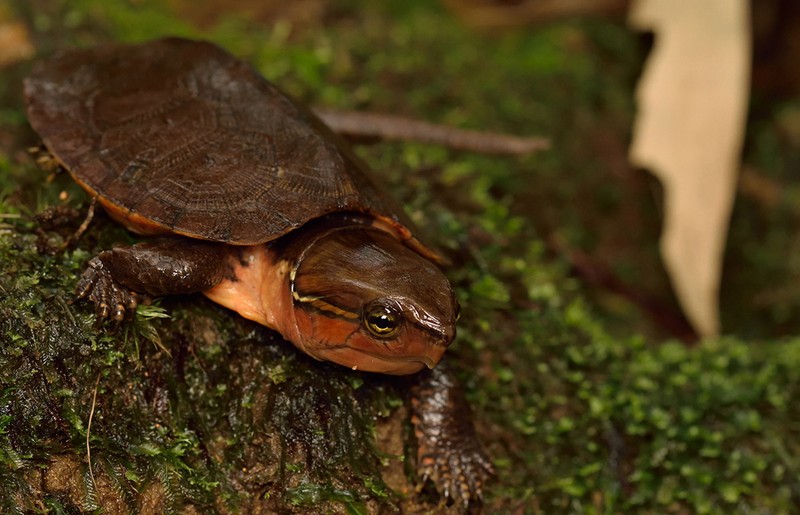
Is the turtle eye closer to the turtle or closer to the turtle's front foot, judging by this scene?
the turtle

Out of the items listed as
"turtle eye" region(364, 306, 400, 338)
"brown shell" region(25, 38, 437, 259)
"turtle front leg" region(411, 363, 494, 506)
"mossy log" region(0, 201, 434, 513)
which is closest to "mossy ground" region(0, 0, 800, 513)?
"mossy log" region(0, 201, 434, 513)

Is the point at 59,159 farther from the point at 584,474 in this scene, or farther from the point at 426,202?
the point at 584,474

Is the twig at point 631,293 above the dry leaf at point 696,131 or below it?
below

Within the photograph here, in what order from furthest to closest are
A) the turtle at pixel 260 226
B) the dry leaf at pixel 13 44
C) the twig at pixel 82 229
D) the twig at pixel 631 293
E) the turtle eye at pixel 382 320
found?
the twig at pixel 631 293, the dry leaf at pixel 13 44, the twig at pixel 82 229, the turtle at pixel 260 226, the turtle eye at pixel 382 320

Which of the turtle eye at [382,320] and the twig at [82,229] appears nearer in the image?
the turtle eye at [382,320]

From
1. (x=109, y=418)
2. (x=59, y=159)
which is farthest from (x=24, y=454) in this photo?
(x=59, y=159)

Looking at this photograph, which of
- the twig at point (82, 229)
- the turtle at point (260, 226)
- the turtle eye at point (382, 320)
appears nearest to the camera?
the turtle eye at point (382, 320)

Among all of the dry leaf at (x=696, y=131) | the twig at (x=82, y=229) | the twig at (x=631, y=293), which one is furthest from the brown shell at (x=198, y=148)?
the twig at (x=631, y=293)

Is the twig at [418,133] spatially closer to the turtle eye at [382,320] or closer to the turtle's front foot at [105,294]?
the turtle's front foot at [105,294]
